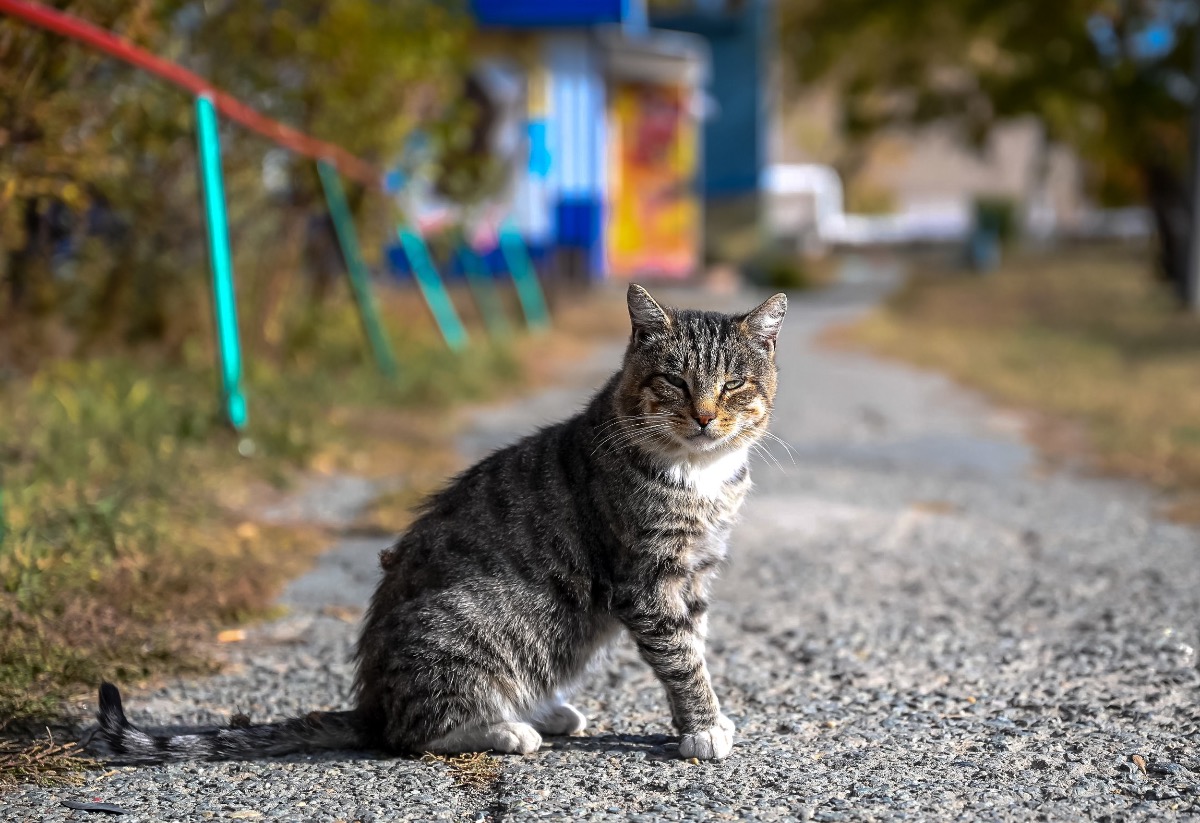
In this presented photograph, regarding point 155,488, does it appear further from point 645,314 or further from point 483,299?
point 483,299

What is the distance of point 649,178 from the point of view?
19297 millimetres

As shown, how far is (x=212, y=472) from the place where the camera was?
5883 mm

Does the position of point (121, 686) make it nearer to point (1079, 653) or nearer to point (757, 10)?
point (1079, 653)

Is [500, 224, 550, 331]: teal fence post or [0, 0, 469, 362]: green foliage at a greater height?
[0, 0, 469, 362]: green foliage

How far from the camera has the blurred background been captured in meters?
5.20

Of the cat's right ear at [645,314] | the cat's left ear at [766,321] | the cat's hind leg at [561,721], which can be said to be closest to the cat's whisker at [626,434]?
the cat's right ear at [645,314]

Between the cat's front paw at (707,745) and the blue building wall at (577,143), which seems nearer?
the cat's front paw at (707,745)

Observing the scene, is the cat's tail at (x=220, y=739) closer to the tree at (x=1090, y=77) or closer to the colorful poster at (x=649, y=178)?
the tree at (x=1090, y=77)

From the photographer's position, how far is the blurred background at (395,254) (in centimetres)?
520

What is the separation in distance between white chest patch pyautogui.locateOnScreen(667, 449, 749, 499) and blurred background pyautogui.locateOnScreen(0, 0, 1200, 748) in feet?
5.65

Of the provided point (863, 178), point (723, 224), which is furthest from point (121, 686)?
point (863, 178)

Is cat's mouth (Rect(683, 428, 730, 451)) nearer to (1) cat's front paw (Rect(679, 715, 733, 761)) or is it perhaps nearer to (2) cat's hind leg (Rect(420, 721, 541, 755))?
(1) cat's front paw (Rect(679, 715, 733, 761))

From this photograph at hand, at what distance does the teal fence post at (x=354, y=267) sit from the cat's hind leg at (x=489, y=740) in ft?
18.5

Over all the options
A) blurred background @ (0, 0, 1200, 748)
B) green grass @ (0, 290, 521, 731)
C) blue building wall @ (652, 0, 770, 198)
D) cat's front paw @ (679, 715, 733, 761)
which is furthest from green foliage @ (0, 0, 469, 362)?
blue building wall @ (652, 0, 770, 198)
